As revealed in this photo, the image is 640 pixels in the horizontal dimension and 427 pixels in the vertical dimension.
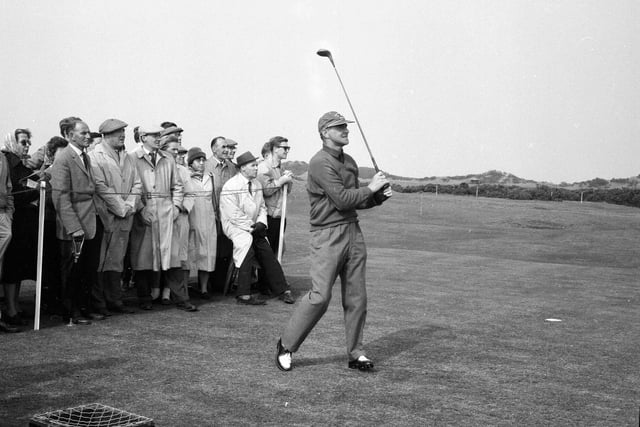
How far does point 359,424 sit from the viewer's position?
20.5ft

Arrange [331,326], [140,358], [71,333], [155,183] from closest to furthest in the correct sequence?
[140,358], [71,333], [331,326], [155,183]

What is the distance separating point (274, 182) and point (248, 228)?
4.38 feet

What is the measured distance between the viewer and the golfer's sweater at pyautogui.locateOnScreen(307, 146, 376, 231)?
792 centimetres

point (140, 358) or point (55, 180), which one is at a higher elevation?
point (55, 180)

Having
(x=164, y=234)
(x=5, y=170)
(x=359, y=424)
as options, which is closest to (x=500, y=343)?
(x=359, y=424)

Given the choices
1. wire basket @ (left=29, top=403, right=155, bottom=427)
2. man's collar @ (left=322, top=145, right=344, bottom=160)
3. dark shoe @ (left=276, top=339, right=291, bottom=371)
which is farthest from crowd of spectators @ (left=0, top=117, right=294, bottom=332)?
wire basket @ (left=29, top=403, right=155, bottom=427)

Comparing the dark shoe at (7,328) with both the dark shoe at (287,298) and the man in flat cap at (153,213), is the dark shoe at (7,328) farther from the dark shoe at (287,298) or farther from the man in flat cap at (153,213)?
the dark shoe at (287,298)

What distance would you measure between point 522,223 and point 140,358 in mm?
24651

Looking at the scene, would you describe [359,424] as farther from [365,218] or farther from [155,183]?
[365,218]

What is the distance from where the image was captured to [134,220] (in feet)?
37.5

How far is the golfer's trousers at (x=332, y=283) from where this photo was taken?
7988mm

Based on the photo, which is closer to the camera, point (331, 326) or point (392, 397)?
point (392, 397)

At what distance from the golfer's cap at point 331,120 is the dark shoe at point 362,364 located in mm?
2215

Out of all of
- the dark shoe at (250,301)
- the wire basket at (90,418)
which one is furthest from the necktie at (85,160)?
the wire basket at (90,418)
